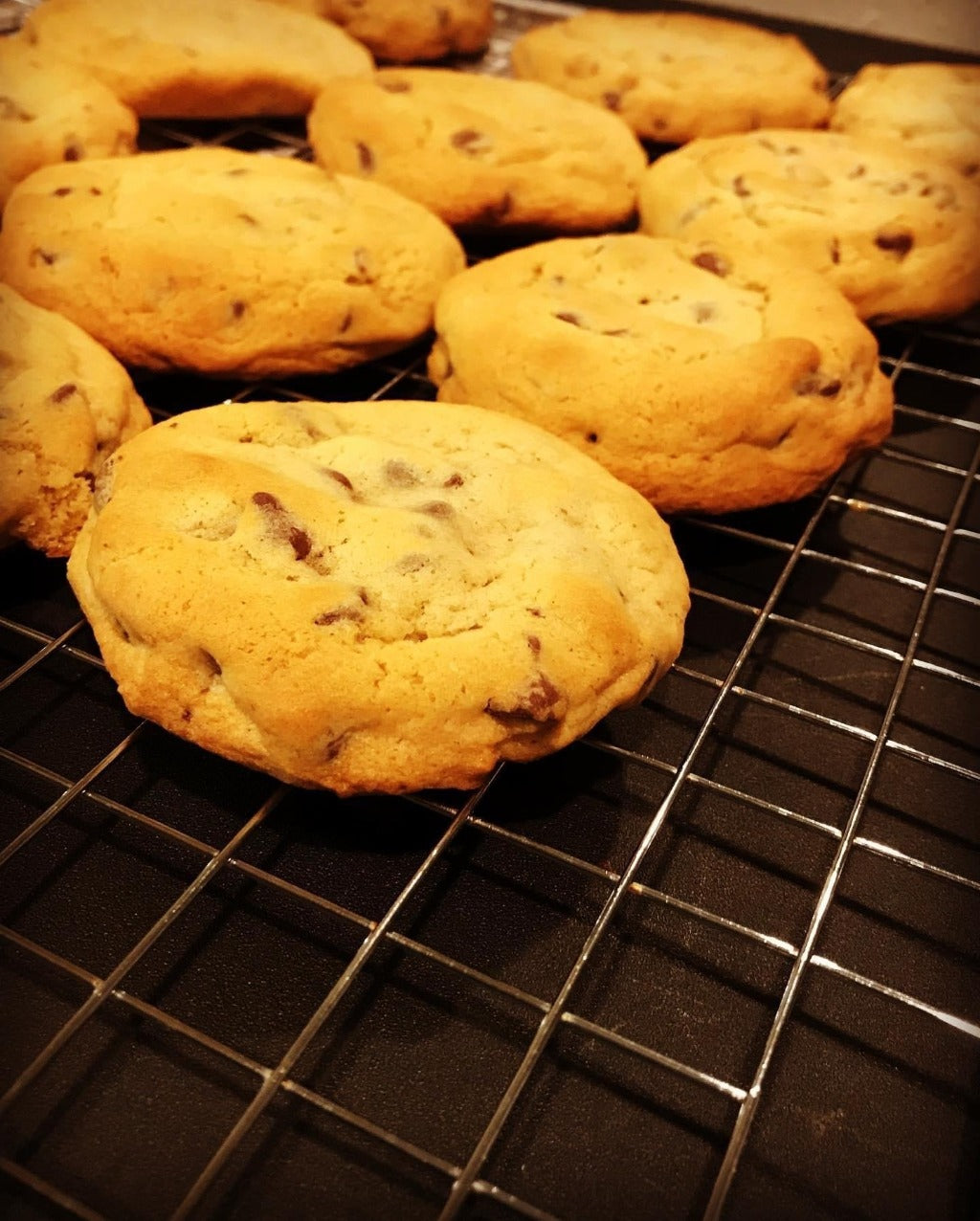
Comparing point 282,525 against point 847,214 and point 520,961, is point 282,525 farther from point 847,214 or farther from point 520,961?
point 847,214

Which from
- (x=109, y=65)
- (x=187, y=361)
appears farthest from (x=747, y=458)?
(x=109, y=65)

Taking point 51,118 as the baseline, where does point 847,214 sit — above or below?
below

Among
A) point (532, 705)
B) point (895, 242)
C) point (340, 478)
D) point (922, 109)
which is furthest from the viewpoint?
point (922, 109)

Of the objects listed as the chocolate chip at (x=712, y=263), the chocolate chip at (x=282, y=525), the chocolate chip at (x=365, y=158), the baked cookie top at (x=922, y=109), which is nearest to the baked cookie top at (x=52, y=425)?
the chocolate chip at (x=282, y=525)

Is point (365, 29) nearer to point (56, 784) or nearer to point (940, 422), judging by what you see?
point (940, 422)

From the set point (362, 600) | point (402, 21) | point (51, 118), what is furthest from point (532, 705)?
point (402, 21)

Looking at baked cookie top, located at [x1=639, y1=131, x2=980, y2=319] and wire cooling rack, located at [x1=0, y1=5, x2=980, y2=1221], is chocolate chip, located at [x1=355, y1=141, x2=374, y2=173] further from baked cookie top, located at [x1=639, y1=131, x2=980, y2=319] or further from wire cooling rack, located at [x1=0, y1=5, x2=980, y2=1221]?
wire cooling rack, located at [x1=0, y1=5, x2=980, y2=1221]
